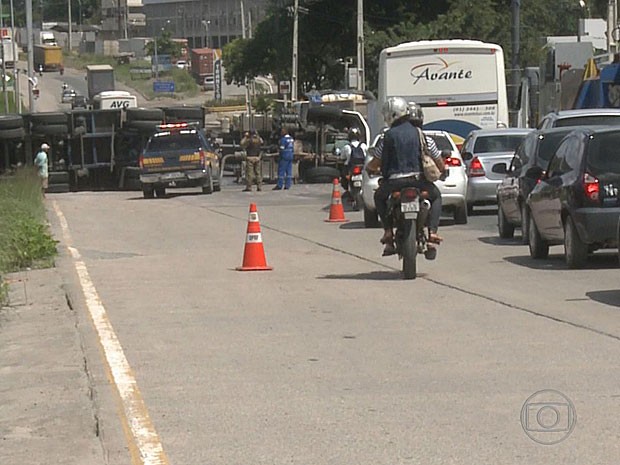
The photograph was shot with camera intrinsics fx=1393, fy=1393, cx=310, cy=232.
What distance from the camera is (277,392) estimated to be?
8.79 metres

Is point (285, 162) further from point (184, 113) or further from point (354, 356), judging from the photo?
point (354, 356)

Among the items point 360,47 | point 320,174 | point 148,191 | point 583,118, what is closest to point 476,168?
point 583,118

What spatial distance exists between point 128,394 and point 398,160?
6378 mm

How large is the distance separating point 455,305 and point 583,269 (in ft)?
11.6

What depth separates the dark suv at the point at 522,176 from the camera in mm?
19094

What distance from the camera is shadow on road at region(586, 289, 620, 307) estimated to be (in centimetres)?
1265

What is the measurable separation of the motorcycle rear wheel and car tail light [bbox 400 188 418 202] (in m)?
0.23

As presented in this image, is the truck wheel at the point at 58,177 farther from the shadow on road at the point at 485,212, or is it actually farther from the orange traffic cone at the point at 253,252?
the orange traffic cone at the point at 253,252

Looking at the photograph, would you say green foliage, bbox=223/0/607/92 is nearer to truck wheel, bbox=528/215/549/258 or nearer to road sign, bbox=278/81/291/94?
road sign, bbox=278/81/291/94

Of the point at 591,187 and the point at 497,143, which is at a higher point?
the point at 591,187

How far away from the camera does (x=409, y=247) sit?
14523mm

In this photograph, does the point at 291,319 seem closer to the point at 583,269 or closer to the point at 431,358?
the point at 431,358

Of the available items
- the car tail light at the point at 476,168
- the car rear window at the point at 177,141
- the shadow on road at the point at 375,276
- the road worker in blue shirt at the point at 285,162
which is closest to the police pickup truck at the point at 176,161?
the car rear window at the point at 177,141

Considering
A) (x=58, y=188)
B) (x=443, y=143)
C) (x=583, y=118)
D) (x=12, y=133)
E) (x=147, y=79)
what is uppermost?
(x=583, y=118)
